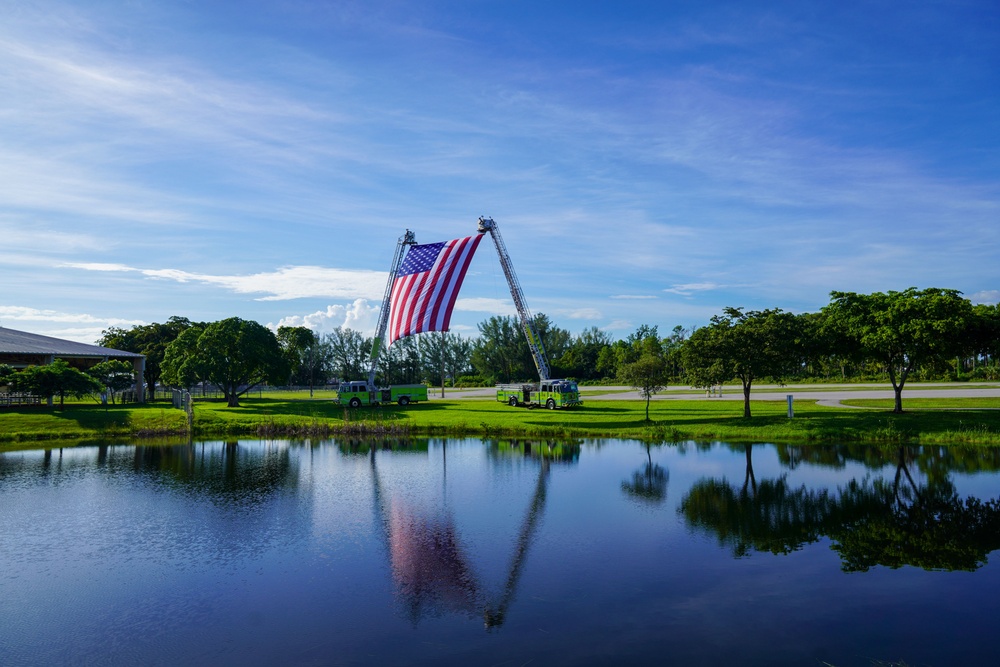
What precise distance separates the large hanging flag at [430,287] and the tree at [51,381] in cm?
2626

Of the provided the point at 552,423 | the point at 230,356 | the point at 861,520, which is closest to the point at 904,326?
the point at 552,423

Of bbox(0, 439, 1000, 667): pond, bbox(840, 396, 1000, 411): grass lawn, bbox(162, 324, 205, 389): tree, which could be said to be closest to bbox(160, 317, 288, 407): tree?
bbox(162, 324, 205, 389): tree

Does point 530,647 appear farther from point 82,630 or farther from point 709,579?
point 82,630

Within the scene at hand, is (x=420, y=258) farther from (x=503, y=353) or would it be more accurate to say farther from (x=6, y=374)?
(x=503, y=353)

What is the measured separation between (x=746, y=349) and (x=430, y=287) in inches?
1087

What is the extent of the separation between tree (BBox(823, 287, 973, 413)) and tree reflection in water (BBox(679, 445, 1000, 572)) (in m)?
16.3

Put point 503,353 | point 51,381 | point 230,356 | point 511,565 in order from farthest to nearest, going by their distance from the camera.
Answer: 1. point 503,353
2. point 230,356
3. point 51,381
4. point 511,565

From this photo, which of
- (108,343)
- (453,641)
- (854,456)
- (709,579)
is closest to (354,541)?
(453,641)

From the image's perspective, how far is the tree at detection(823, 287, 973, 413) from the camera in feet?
138

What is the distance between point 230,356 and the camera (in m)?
70.2

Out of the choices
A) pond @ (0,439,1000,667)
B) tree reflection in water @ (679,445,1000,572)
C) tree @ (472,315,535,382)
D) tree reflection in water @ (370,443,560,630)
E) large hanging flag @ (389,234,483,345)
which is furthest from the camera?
tree @ (472,315,535,382)

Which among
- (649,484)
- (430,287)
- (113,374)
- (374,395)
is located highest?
(430,287)

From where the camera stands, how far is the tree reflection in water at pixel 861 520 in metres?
19.1

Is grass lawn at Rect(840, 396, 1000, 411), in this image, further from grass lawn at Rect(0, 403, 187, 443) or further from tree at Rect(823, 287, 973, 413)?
grass lawn at Rect(0, 403, 187, 443)
